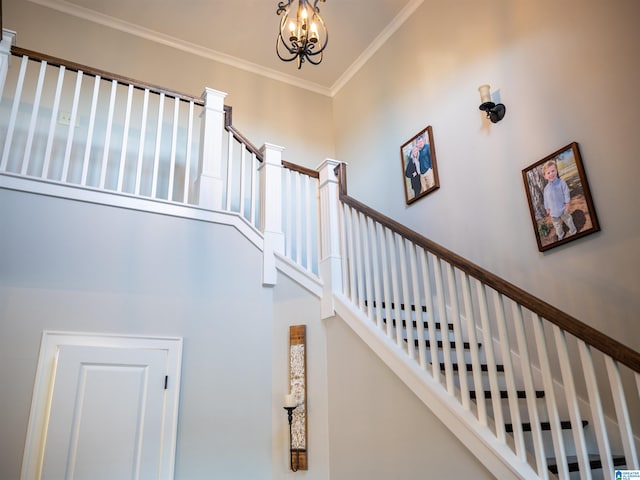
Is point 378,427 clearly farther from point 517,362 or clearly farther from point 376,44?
point 376,44

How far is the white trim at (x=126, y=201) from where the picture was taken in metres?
3.15

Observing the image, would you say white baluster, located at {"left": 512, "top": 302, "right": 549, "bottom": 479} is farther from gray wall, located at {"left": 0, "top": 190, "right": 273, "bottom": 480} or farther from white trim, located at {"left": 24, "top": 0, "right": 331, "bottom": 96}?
white trim, located at {"left": 24, "top": 0, "right": 331, "bottom": 96}

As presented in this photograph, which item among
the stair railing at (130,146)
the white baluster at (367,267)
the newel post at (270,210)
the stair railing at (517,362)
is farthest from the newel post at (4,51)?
the white baluster at (367,267)

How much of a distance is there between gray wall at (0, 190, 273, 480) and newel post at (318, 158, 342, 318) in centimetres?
47

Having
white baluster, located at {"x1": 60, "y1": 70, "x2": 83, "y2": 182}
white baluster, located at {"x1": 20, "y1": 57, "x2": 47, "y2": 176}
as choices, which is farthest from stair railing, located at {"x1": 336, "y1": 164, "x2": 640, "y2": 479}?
white baluster, located at {"x1": 20, "y1": 57, "x2": 47, "y2": 176}

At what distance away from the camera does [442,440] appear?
2607mm

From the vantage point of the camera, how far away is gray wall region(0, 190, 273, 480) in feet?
9.62

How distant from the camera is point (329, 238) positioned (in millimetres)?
3914

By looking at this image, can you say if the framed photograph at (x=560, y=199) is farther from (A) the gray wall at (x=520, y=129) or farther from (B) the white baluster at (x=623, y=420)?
(B) the white baluster at (x=623, y=420)

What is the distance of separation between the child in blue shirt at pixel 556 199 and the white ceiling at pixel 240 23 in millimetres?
2751

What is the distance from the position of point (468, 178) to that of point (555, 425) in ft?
8.66

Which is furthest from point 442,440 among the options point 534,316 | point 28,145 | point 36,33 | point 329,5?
point 36,33

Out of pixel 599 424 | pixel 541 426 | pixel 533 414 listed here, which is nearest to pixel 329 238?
pixel 541 426

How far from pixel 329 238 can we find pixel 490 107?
1.74 m
